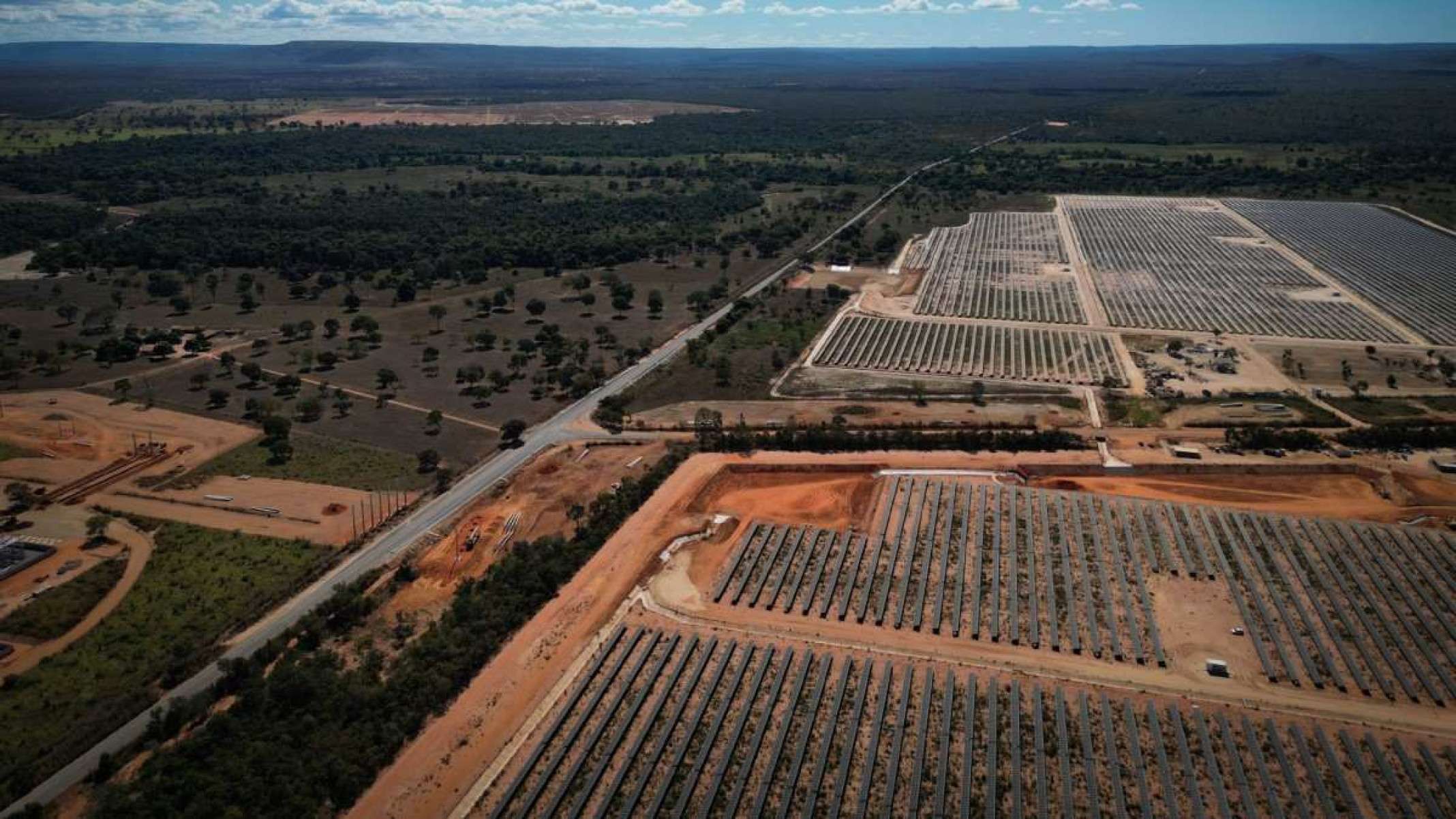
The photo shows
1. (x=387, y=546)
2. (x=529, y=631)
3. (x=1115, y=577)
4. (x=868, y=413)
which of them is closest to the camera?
(x=529, y=631)

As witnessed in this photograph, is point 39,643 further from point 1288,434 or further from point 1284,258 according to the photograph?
point 1284,258

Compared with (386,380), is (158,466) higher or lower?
lower

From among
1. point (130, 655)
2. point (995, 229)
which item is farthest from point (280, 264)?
point (995, 229)

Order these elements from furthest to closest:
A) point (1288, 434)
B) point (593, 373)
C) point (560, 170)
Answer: point (560, 170) → point (593, 373) → point (1288, 434)

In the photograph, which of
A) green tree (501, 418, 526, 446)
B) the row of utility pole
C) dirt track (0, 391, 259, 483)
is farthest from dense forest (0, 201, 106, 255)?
the row of utility pole

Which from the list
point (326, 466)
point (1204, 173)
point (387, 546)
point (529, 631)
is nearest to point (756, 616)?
point (529, 631)

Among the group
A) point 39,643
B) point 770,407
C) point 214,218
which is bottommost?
point 39,643

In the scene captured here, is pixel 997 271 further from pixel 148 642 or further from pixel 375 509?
pixel 148 642
